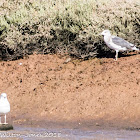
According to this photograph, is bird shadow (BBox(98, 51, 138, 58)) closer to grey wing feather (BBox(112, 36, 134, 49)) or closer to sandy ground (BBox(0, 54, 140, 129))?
sandy ground (BBox(0, 54, 140, 129))

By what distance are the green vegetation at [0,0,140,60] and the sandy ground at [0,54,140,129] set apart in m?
0.35

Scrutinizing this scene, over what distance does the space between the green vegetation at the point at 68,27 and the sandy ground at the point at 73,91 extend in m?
0.35

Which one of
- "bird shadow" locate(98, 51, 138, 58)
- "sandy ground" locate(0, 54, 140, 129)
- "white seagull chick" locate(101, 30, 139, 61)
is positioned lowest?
"sandy ground" locate(0, 54, 140, 129)

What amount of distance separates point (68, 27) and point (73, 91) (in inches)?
91.8

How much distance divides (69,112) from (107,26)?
300 cm

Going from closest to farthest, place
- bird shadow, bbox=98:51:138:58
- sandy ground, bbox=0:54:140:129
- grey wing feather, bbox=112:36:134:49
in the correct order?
sandy ground, bbox=0:54:140:129, grey wing feather, bbox=112:36:134:49, bird shadow, bbox=98:51:138:58

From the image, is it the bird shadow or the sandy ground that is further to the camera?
the bird shadow

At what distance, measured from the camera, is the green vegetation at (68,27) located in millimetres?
12102

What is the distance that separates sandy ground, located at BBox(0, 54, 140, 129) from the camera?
9898 millimetres

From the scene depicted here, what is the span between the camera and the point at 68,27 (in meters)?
12.7

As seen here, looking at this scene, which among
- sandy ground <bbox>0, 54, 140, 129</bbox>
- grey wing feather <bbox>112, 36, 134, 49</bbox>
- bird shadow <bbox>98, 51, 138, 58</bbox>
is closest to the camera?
sandy ground <bbox>0, 54, 140, 129</bbox>

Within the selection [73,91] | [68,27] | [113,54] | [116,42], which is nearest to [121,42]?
[116,42]

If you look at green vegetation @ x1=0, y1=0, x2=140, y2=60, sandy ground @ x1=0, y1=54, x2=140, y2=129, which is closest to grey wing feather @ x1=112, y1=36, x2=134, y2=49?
sandy ground @ x1=0, y1=54, x2=140, y2=129

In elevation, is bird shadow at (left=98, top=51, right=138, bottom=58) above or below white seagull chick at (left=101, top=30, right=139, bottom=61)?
below
